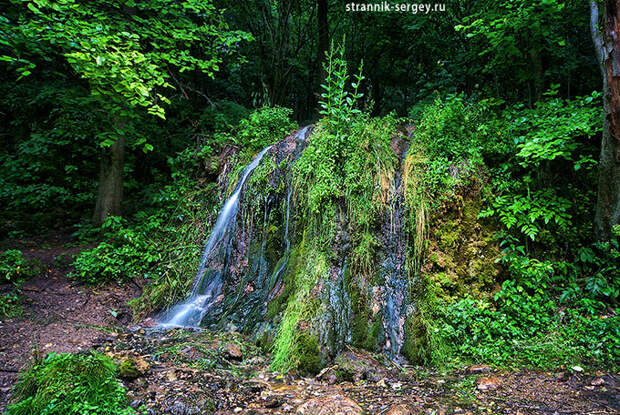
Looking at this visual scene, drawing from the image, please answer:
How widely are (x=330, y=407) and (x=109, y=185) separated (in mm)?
6475

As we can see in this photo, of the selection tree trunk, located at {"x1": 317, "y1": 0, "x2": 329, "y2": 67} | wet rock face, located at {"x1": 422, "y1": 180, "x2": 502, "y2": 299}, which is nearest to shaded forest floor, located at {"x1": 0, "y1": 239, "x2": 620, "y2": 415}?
wet rock face, located at {"x1": 422, "y1": 180, "x2": 502, "y2": 299}

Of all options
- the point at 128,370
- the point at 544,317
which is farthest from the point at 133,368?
the point at 544,317

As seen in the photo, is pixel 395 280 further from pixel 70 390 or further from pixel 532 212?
pixel 70 390

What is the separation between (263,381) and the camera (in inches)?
120

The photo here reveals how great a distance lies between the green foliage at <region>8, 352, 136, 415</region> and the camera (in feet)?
7.16

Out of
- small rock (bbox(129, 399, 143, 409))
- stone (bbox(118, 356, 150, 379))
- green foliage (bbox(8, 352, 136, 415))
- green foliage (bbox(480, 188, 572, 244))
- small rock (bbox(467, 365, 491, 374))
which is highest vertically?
green foliage (bbox(480, 188, 572, 244))

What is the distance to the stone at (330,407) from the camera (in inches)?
96.2

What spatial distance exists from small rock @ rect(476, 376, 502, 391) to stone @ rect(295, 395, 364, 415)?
1.19 m

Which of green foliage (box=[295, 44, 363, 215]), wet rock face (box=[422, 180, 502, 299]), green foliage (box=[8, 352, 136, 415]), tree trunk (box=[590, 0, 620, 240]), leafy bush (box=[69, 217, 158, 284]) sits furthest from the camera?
leafy bush (box=[69, 217, 158, 284])

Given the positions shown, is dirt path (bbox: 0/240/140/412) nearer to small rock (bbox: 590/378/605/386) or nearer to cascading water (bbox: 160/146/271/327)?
cascading water (bbox: 160/146/271/327)

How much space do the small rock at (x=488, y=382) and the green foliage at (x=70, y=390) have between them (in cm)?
295

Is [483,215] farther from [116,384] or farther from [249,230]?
[116,384]

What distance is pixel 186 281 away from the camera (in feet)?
17.0

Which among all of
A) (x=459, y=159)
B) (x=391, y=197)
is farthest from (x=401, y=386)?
(x=459, y=159)
